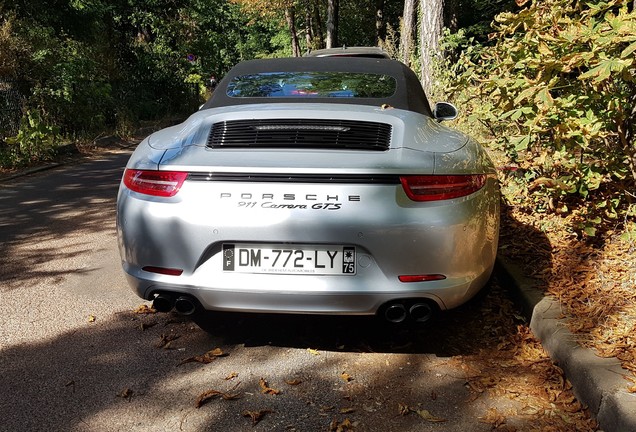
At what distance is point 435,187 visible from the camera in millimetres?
2996

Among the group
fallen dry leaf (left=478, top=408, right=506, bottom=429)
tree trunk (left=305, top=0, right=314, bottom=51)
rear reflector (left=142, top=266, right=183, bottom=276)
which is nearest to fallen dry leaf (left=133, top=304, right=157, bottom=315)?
rear reflector (left=142, top=266, right=183, bottom=276)

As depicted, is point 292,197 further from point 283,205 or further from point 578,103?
point 578,103

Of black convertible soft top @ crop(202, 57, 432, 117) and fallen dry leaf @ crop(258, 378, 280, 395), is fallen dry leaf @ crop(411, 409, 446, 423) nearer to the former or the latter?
fallen dry leaf @ crop(258, 378, 280, 395)

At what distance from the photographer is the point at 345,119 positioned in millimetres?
3236

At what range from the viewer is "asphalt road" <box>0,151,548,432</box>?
276 cm

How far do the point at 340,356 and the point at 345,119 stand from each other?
1306 mm

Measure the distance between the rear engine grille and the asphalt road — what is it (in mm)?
1159

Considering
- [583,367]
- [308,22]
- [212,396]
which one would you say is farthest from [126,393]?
[308,22]

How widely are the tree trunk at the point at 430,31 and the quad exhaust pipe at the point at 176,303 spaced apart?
8570 mm

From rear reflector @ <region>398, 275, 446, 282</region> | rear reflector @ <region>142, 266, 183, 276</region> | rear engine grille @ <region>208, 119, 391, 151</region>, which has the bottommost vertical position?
rear reflector @ <region>398, 275, 446, 282</region>

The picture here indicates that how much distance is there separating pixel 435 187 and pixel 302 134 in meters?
0.74

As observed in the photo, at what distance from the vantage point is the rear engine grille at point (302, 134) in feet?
10.3

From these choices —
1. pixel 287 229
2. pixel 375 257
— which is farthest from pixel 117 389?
pixel 375 257

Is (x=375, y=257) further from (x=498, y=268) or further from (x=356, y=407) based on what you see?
(x=498, y=268)
